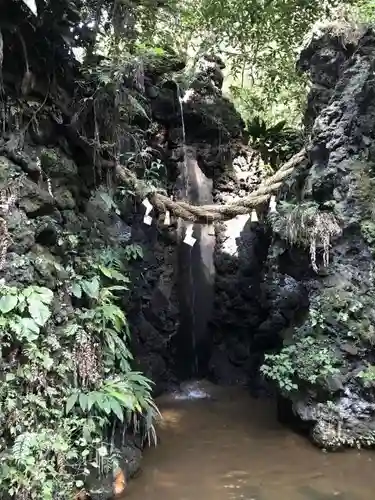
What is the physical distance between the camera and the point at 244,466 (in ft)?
17.3

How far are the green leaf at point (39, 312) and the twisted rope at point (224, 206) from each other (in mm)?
3272

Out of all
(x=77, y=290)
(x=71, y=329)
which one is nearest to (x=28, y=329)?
(x=71, y=329)

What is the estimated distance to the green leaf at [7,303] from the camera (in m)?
4.04

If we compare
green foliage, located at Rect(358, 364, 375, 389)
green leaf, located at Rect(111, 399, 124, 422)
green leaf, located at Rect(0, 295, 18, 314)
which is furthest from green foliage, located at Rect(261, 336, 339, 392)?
green leaf, located at Rect(0, 295, 18, 314)

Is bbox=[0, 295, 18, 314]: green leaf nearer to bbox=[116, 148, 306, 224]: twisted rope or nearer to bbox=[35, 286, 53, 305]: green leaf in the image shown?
bbox=[35, 286, 53, 305]: green leaf

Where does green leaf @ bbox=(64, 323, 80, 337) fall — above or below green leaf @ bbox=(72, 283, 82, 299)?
below

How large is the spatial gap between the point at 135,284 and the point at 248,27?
5688 millimetres

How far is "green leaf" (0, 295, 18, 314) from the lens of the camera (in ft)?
13.3

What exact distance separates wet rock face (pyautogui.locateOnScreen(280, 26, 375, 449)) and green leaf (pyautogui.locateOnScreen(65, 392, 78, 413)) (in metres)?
2.80

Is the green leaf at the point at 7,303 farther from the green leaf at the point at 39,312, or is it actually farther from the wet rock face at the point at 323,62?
the wet rock face at the point at 323,62

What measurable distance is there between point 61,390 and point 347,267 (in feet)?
11.9

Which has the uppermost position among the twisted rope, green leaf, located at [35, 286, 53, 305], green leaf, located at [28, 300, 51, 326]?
the twisted rope

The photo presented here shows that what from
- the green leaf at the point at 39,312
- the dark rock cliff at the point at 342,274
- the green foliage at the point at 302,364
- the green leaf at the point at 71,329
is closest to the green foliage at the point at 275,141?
the dark rock cliff at the point at 342,274

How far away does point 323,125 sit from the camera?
675cm
